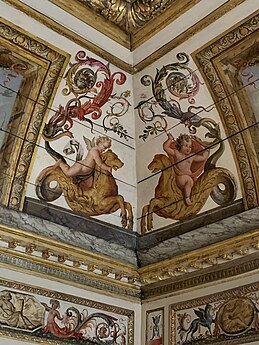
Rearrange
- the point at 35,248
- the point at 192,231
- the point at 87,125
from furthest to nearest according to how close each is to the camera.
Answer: the point at 87,125
the point at 192,231
the point at 35,248

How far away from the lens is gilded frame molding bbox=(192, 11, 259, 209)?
18.4 feet

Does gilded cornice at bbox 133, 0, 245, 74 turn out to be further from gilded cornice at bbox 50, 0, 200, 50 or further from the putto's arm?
the putto's arm

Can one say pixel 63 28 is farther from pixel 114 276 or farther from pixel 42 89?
pixel 114 276

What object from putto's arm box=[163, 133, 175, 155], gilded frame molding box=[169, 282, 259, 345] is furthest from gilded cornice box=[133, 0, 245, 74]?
gilded frame molding box=[169, 282, 259, 345]

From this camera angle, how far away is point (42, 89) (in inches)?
234

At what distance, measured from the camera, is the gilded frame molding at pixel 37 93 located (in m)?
5.65

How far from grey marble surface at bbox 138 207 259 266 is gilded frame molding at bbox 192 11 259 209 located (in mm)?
163

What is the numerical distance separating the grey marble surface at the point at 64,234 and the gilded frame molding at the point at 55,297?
1.73ft

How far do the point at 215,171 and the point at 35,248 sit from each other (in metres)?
2.07

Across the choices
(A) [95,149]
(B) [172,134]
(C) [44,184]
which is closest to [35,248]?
(C) [44,184]

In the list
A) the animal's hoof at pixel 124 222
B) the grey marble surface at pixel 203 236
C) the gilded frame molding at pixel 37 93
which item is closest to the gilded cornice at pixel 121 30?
the gilded frame molding at pixel 37 93

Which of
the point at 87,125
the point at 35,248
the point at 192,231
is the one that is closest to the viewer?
the point at 35,248

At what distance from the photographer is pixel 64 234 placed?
5828 millimetres

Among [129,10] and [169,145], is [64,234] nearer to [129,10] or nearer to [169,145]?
[169,145]
